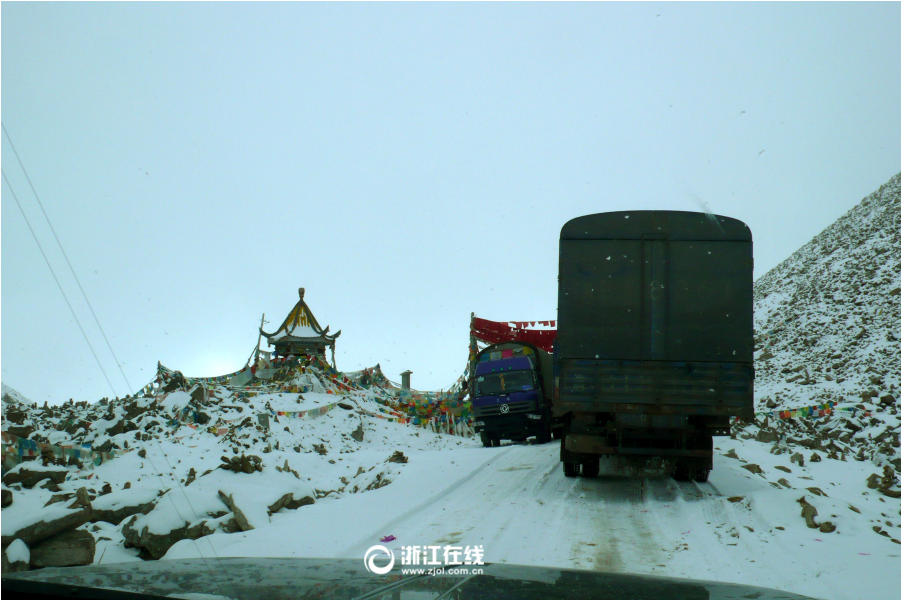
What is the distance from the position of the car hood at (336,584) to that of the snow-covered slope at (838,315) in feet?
64.8

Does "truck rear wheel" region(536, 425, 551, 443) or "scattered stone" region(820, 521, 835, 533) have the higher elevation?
"scattered stone" region(820, 521, 835, 533)

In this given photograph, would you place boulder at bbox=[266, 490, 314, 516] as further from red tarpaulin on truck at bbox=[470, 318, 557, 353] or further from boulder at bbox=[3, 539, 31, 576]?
red tarpaulin on truck at bbox=[470, 318, 557, 353]

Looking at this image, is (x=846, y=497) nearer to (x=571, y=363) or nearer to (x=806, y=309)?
(x=571, y=363)

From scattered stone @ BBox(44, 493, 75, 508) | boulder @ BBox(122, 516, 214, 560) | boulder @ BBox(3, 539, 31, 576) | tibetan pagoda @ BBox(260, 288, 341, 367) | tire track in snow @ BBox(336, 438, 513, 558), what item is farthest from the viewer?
tibetan pagoda @ BBox(260, 288, 341, 367)

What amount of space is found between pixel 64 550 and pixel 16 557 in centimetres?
52

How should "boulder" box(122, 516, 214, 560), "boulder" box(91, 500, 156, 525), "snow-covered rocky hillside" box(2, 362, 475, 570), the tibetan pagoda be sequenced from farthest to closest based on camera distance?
the tibetan pagoda < "boulder" box(91, 500, 156, 525) < "snow-covered rocky hillside" box(2, 362, 475, 570) < "boulder" box(122, 516, 214, 560)

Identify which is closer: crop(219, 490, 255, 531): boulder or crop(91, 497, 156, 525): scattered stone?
crop(219, 490, 255, 531): boulder

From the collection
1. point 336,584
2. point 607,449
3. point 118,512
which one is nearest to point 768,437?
point 607,449

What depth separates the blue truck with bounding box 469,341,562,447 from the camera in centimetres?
2014

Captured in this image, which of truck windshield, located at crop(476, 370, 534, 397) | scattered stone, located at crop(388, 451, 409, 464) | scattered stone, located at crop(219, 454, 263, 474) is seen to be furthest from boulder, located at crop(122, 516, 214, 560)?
truck windshield, located at crop(476, 370, 534, 397)

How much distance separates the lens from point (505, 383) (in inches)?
815

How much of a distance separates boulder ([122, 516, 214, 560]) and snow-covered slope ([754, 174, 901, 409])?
19461 mm

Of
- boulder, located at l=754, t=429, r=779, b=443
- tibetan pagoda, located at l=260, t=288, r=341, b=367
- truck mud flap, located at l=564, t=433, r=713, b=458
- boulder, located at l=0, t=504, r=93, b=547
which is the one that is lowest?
boulder, located at l=754, t=429, r=779, b=443

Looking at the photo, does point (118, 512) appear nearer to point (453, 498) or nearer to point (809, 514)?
point (453, 498)
